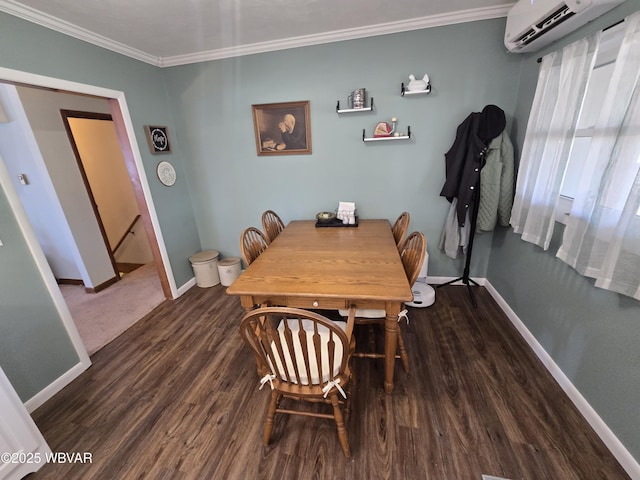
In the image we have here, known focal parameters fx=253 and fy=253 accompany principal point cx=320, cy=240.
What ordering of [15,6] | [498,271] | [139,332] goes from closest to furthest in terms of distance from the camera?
1. [15,6]
2. [139,332]
3. [498,271]

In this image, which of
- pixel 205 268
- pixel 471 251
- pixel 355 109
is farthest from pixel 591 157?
pixel 205 268

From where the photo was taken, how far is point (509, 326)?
2.08 m

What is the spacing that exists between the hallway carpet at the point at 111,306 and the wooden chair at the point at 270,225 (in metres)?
1.51

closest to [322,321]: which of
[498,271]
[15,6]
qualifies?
[498,271]

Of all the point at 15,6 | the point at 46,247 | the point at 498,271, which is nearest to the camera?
the point at 15,6

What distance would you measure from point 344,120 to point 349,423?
240 centimetres

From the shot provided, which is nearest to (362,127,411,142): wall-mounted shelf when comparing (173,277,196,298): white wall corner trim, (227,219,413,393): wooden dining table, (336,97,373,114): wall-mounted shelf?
(336,97,373,114): wall-mounted shelf

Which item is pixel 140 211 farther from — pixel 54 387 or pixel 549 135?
pixel 549 135

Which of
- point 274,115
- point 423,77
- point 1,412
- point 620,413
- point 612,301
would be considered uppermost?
point 423,77

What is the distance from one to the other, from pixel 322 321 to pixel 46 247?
3805 millimetres

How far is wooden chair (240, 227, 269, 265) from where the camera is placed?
177cm

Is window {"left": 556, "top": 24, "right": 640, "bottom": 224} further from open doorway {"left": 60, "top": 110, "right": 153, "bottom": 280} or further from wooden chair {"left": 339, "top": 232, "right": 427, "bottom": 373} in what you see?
open doorway {"left": 60, "top": 110, "right": 153, "bottom": 280}

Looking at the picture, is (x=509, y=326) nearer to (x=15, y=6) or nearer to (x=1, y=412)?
(x=1, y=412)

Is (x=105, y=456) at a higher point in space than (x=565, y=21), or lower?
lower
